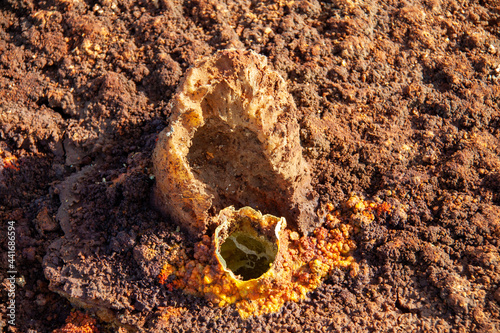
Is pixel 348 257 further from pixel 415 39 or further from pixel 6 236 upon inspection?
pixel 6 236

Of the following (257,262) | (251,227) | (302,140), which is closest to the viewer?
(251,227)

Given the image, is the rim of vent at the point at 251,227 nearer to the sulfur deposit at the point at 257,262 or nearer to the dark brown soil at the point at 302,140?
the sulfur deposit at the point at 257,262

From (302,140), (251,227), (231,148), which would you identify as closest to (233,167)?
(231,148)

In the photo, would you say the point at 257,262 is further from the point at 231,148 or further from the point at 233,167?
the point at 231,148

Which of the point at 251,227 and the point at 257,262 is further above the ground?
the point at 251,227

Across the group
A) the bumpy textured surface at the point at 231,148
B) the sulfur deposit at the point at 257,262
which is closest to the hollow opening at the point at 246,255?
the sulfur deposit at the point at 257,262

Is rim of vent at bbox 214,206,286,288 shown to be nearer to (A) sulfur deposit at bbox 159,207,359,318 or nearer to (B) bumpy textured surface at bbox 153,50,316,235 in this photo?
(A) sulfur deposit at bbox 159,207,359,318

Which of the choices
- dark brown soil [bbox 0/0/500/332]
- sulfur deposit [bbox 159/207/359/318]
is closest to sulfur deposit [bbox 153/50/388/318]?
sulfur deposit [bbox 159/207/359/318]
